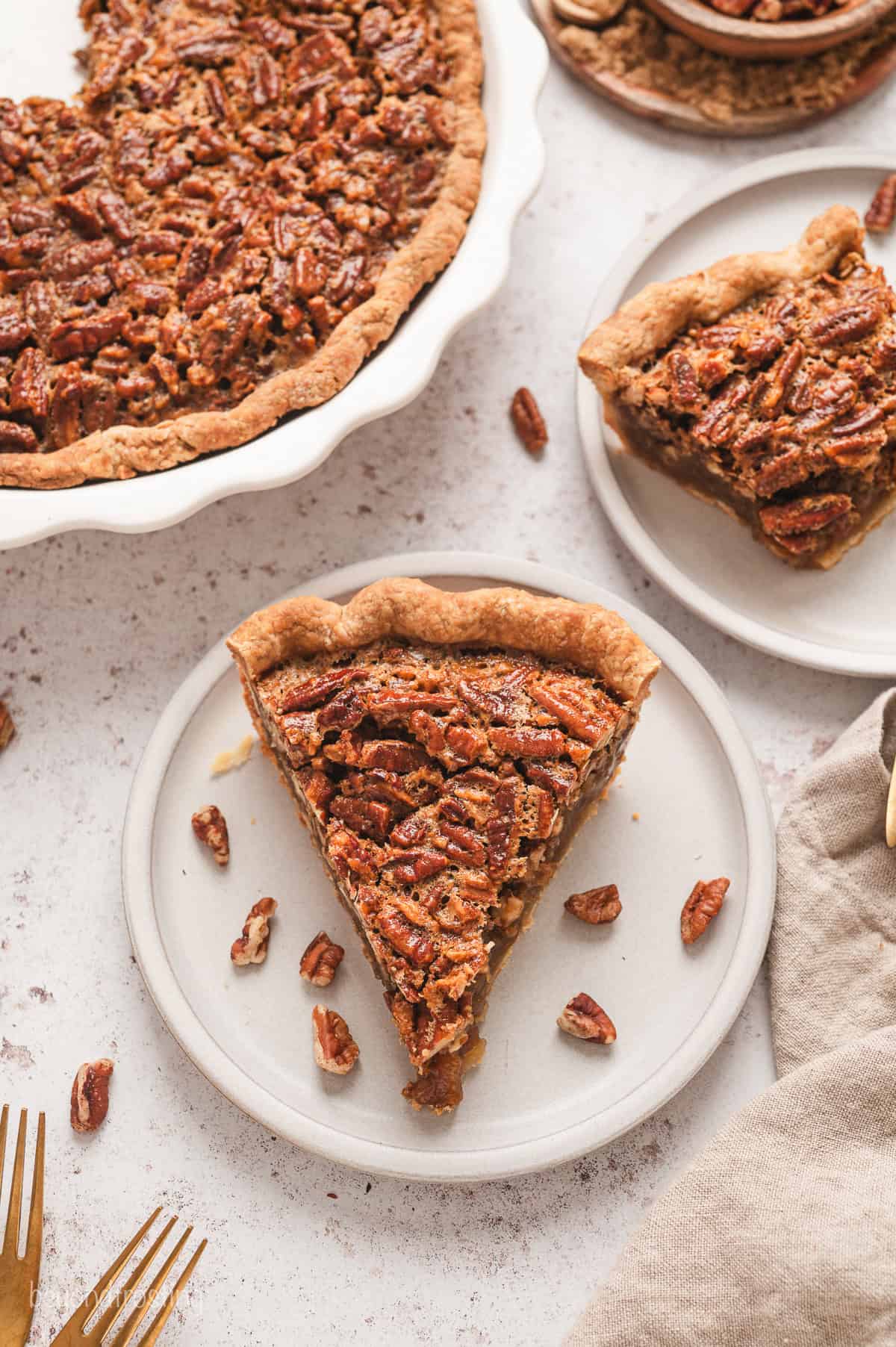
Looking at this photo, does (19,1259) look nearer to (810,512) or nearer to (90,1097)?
(90,1097)

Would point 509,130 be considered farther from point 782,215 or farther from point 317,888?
point 317,888

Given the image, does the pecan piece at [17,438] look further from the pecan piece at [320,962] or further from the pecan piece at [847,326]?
the pecan piece at [847,326]

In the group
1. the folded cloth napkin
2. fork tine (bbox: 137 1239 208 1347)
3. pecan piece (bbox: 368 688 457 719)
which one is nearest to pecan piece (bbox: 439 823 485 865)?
pecan piece (bbox: 368 688 457 719)

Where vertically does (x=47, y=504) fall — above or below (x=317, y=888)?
above

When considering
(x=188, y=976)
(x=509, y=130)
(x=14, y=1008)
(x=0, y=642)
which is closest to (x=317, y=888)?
(x=188, y=976)

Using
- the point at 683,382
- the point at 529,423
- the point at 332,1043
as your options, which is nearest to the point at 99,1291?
the point at 332,1043

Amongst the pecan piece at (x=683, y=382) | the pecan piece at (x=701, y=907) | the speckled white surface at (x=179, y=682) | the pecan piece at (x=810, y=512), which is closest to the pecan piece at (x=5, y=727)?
the speckled white surface at (x=179, y=682)
